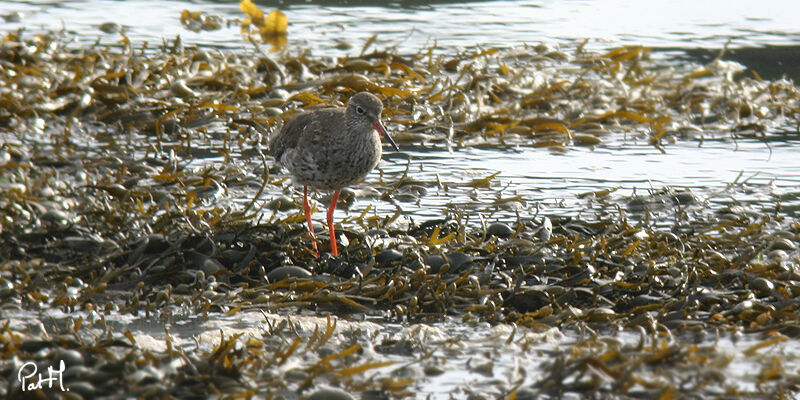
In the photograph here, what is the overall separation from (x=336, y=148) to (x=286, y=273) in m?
0.81

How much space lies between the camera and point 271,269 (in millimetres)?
4840

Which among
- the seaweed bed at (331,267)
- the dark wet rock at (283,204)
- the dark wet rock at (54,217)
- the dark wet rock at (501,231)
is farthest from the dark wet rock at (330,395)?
the dark wet rock at (283,204)

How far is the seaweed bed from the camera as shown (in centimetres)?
359

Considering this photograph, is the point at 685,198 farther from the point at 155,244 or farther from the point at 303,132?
the point at 155,244

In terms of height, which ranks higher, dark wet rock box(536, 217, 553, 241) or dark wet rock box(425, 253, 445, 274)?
dark wet rock box(536, 217, 553, 241)

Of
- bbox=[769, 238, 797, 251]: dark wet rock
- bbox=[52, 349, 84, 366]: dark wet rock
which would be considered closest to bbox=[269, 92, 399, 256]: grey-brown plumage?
bbox=[52, 349, 84, 366]: dark wet rock

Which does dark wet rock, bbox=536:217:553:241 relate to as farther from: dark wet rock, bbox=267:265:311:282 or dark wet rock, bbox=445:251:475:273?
dark wet rock, bbox=267:265:311:282

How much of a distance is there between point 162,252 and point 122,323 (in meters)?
0.63

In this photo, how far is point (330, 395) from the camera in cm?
342

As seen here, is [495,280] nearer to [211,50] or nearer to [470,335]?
[470,335]

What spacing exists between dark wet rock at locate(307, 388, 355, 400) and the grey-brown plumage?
5.60 feet

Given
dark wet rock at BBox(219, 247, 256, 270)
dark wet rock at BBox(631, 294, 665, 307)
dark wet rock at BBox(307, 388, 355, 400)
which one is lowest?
dark wet rock at BBox(219, 247, 256, 270)

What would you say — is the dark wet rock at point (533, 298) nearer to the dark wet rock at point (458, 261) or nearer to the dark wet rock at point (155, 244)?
the dark wet rock at point (458, 261)
